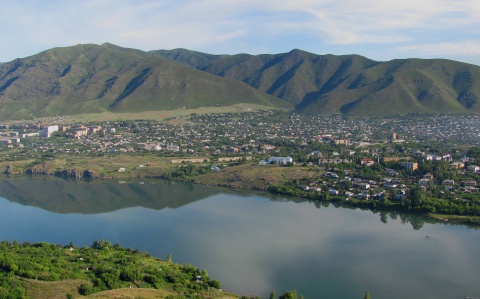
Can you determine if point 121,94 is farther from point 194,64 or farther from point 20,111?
point 194,64

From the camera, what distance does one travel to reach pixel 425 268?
18.9 metres

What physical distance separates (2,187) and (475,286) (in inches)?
1214

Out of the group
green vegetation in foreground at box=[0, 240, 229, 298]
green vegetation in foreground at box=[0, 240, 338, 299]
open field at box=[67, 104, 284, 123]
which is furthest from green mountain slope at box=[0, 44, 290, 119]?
green vegetation in foreground at box=[0, 240, 338, 299]

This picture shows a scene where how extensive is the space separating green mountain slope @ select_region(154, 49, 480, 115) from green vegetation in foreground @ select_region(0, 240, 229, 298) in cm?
6139

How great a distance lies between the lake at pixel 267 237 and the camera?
58.0 ft

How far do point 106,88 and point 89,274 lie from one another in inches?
2926

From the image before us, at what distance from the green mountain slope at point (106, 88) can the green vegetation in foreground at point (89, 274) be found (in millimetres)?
59412

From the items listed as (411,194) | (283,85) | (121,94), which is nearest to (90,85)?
(121,94)

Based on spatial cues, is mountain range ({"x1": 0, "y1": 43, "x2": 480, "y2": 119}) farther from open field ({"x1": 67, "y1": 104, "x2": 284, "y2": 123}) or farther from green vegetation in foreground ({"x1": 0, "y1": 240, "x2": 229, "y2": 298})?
green vegetation in foreground ({"x1": 0, "y1": 240, "x2": 229, "y2": 298})

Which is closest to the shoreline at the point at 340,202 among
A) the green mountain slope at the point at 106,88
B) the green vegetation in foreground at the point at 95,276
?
the green vegetation in foreground at the point at 95,276

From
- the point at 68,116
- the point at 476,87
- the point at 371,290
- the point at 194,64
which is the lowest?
the point at 371,290

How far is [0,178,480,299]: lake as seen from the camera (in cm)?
1769

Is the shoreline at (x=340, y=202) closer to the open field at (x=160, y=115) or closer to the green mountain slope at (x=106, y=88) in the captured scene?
the open field at (x=160, y=115)

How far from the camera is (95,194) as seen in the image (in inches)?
1321
